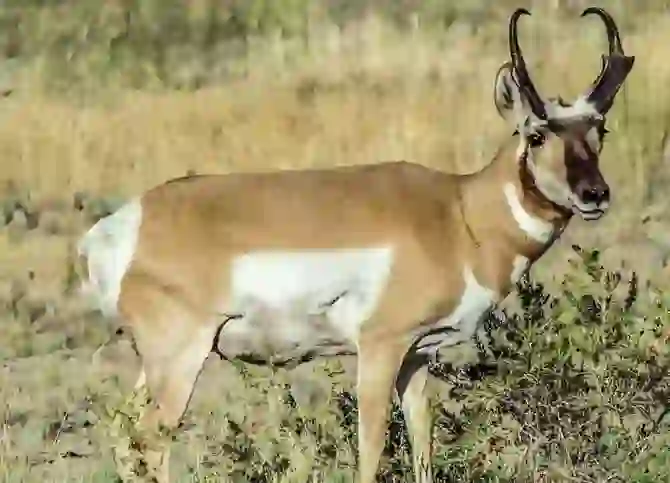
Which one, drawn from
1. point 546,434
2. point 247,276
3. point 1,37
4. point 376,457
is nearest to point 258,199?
point 247,276

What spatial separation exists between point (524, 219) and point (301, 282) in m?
0.66

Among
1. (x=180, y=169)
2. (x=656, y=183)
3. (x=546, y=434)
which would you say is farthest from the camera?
(x=656, y=183)

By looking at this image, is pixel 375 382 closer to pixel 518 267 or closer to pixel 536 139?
pixel 518 267

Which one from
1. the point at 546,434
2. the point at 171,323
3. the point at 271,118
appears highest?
the point at 271,118

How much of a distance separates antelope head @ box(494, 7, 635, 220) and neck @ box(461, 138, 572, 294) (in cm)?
4

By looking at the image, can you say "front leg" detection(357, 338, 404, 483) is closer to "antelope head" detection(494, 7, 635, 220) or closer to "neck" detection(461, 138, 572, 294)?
"neck" detection(461, 138, 572, 294)

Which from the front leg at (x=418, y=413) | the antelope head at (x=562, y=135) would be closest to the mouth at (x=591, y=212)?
the antelope head at (x=562, y=135)

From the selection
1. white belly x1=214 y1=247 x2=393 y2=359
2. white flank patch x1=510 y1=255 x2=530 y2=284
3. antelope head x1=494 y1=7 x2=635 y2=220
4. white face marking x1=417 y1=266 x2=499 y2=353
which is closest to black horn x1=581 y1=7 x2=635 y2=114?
antelope head x1=494 y1=7 x2=635 y2=220

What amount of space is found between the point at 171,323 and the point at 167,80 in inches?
66.7

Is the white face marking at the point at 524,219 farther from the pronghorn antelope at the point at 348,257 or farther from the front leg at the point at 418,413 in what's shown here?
the front leg at the point at 418,413

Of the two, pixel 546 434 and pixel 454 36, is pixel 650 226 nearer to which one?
pixel 454 36

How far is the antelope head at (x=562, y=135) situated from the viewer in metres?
3.38

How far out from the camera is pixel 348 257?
3578 millimetres

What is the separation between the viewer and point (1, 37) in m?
5.17
